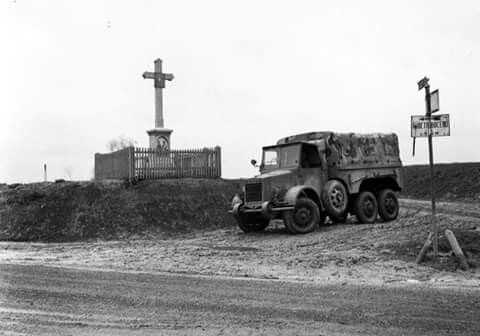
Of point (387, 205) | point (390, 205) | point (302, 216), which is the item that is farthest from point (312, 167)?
point (390, 205)

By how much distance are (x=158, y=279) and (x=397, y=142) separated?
11.8 metres

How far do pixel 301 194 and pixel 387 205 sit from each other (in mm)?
3832

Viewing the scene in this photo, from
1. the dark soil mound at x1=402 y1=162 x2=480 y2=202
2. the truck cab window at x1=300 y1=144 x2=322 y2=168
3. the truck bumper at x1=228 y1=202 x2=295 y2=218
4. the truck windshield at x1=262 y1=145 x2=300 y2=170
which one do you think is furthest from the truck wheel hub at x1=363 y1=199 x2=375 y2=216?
the dark soil mound at x1=402 y1=162 x2=480 y2=202

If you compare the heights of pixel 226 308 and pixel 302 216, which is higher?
pixel 302 216

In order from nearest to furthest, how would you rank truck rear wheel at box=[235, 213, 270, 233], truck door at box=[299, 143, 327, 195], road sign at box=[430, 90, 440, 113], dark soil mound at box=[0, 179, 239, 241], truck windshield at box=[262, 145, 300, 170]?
road sign at box=[430, 90, 440, 113], truck door at box=[299, 143, 327, 195], truck windshield at box=[262, 145, 300, 170], truck rear wheel at box=[235, 213, 270, 233], dark soil mound at box=[0, 179, 239, 241]

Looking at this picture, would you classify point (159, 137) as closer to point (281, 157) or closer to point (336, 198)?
point (281, 157)

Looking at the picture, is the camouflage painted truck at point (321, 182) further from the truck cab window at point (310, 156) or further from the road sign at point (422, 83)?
the road sign at point (422, 83)

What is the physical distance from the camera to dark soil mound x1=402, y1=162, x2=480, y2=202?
29219mm

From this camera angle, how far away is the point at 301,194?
631 inches

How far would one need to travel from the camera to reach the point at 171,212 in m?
20.2

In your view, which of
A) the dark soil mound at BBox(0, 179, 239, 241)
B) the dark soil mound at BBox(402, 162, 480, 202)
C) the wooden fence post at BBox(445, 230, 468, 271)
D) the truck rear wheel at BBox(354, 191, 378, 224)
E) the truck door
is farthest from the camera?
the dark soil mound at BBox(402, 162, 480, 202)

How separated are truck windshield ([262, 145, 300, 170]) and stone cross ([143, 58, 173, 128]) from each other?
10120mm

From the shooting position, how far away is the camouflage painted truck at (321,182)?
52.0 feet

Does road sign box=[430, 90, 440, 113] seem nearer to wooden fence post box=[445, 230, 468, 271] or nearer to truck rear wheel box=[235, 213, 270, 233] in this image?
wooden fence post box=[445, 230, 468, 271]
